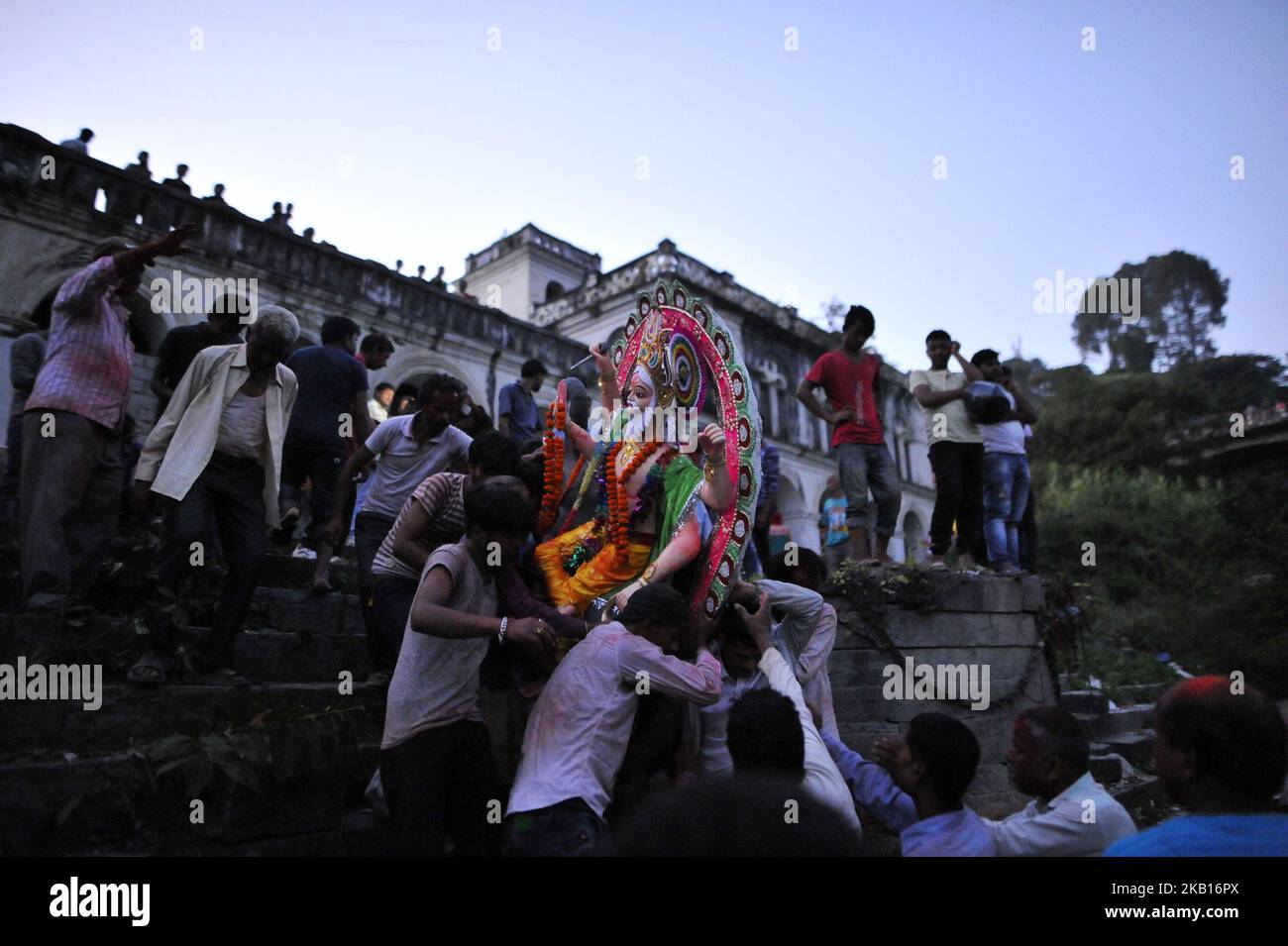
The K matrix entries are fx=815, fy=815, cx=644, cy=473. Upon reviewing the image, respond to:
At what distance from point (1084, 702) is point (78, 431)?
8459 millimetres

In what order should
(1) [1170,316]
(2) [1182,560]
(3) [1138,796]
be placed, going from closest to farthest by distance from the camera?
(3) [1138,796] < (2) [1182,560] < (1) [1170,316]

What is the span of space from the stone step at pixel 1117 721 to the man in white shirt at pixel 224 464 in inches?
281

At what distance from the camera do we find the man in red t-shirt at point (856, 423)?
6539mm

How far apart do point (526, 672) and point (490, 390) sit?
1479cm

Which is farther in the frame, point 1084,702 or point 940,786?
point 1084,702

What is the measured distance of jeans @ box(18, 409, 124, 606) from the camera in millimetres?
3855

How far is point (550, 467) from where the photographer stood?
15.1 ft

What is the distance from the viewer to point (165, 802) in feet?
9.82

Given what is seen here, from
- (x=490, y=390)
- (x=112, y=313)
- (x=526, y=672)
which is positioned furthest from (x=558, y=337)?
(x=526, y=672)

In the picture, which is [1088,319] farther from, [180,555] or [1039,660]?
[180,555]

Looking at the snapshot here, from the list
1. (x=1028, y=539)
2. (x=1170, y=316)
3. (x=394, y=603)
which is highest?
(x=1170, y=316)

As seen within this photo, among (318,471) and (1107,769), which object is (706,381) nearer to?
(318,471)

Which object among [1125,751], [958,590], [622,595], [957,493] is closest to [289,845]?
A: [622,595]

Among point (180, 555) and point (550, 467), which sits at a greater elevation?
point (550, 467)
